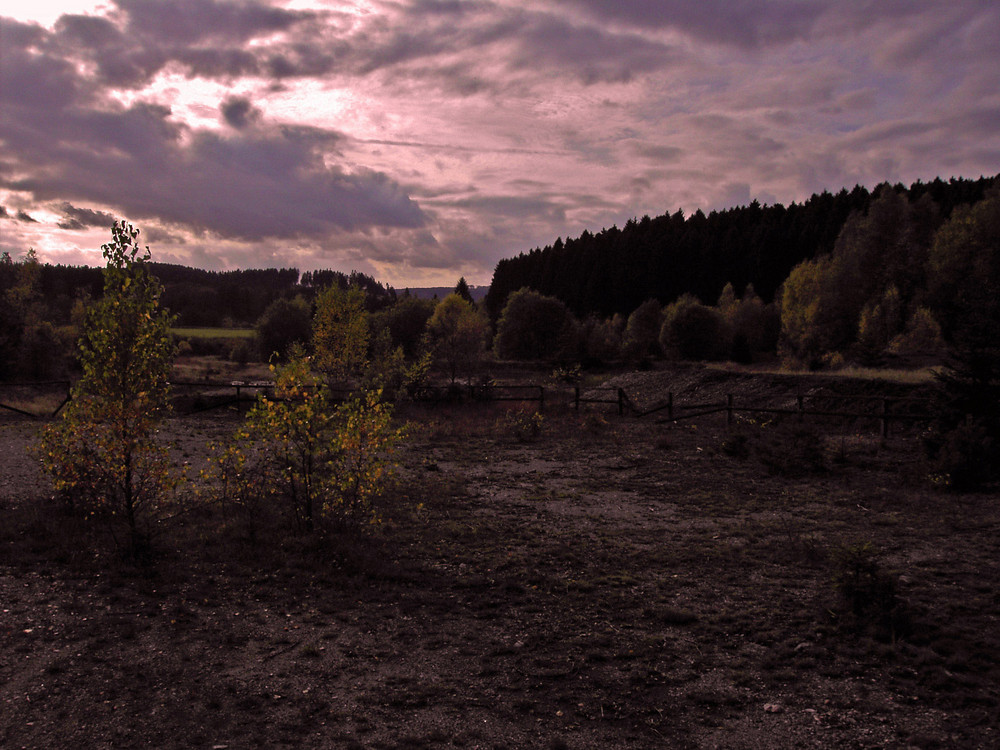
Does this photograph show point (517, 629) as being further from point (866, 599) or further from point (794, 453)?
point (794, 453)

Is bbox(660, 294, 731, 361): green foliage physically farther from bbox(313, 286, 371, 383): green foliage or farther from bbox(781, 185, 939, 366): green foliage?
bbox(313, 286, 371, 383): green foliage

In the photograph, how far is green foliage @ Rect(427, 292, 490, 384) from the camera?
163 feet

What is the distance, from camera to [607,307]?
359 feet

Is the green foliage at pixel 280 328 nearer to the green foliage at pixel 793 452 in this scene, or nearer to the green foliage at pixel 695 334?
the green foliage at pixel 695 334

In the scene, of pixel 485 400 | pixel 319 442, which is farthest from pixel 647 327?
pixel 319 442

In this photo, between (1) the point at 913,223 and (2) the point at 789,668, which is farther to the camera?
(1) the point at 913,223

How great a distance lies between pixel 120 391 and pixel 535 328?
204ft

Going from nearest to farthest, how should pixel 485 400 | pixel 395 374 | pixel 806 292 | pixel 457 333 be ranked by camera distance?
pixel 485 400, pixel 395 374, pixel 806 292, pixel 457 333

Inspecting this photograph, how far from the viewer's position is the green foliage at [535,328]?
68.9m

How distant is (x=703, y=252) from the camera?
105 metres

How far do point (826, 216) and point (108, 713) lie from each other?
378 feet

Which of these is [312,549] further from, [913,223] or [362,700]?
[913,223]

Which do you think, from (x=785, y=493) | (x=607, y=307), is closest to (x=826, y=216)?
(x=607, y=307)

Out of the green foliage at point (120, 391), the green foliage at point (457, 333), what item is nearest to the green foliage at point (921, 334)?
the green foliage at point (457, 333)
